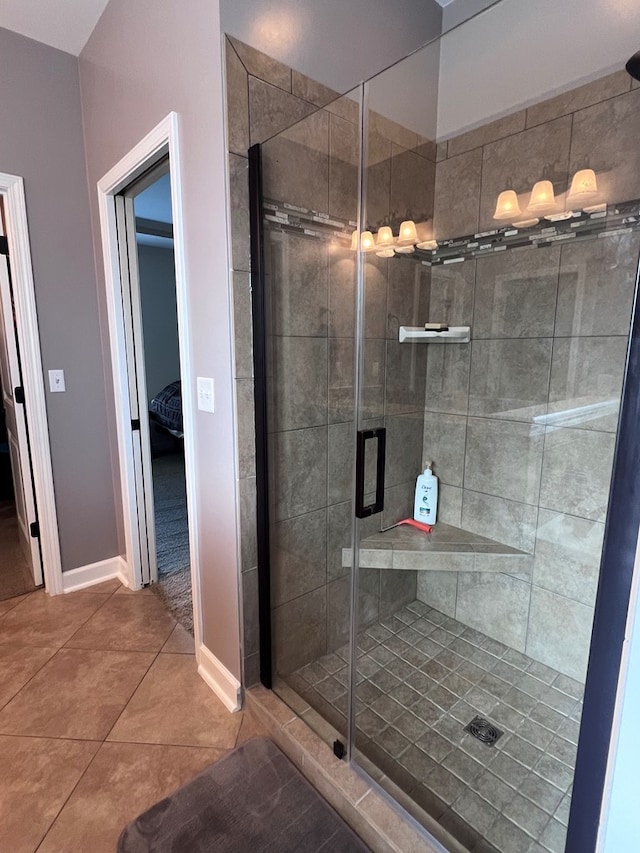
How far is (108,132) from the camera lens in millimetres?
2047

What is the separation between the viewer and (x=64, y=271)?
2322 mm

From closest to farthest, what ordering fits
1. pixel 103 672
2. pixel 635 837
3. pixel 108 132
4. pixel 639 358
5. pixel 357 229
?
pixel 635 837 → pixel 639 358 → pixel 357 229 → pixel 103 672 → pixel 108 132

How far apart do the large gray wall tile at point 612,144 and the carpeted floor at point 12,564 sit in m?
3.41

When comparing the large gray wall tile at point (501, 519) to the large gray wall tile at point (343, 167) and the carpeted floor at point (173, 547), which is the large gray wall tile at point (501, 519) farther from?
the carpeted floor at point (173, 547)

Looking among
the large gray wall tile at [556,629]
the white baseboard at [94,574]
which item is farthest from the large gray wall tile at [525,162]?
the white baseboard at [94,574]

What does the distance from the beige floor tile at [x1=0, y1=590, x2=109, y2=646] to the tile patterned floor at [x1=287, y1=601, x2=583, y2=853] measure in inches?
49.2

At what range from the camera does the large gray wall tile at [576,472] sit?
1.62 metres

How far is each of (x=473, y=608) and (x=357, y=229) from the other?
183 cm

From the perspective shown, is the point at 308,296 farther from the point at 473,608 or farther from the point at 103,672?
the point at 103,672

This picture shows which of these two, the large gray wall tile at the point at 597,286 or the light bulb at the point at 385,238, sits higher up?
the light bulb at the point at 385,238

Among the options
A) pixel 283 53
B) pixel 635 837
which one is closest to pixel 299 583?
pixel 635 837

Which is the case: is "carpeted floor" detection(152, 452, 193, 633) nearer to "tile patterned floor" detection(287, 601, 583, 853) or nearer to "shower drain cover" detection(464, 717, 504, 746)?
"tile patterned floor" detection(287, 601, 583, 853)

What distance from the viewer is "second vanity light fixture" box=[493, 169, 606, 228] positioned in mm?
1598

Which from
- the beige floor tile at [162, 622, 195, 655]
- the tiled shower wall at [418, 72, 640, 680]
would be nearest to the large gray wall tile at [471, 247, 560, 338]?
the tiled shower wall at [418, 72, 640, 680]
